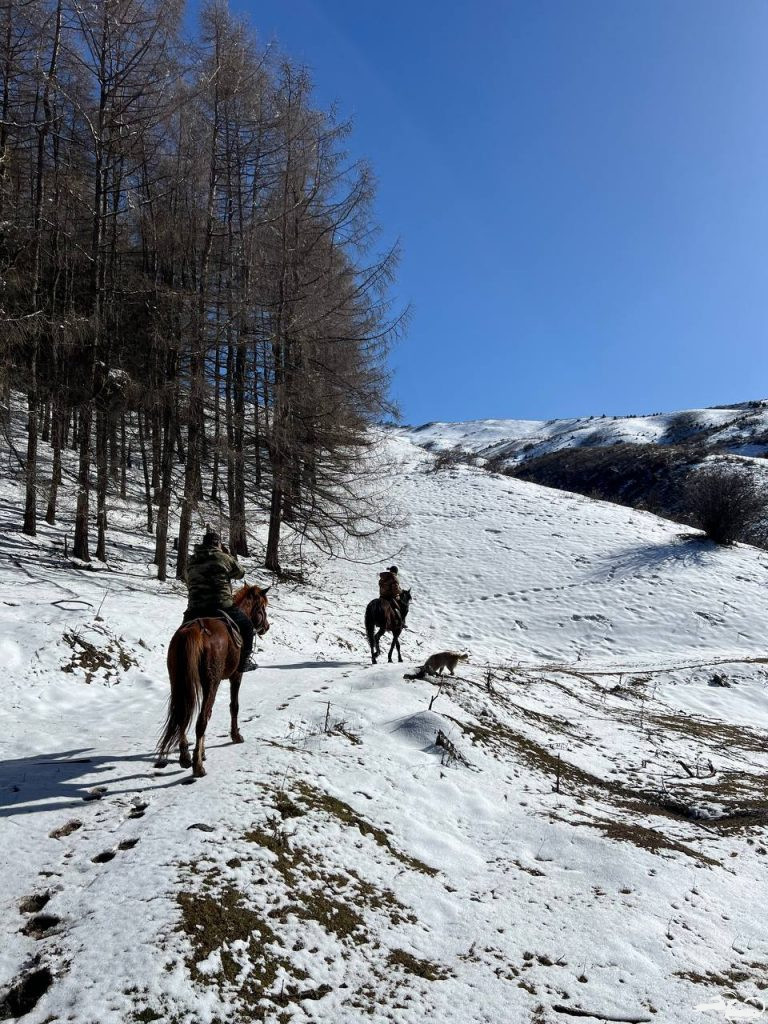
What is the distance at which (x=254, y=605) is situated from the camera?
23.7ft

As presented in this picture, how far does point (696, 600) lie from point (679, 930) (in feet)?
65.6

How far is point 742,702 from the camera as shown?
13273 millimetres

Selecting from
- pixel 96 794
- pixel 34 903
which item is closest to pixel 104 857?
pixel 34 903

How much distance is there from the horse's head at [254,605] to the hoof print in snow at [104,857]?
12.0 feet

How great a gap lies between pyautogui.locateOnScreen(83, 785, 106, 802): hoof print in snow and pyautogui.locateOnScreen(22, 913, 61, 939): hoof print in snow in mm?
1442

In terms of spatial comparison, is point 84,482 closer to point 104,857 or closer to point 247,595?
point 247,595

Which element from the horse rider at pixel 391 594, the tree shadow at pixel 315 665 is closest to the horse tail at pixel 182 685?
the tree shadow at pixel 315 665

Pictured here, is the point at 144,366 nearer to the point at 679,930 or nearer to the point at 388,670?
the point at 388,670

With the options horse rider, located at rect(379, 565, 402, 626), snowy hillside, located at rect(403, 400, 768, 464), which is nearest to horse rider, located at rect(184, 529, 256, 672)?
horse rider, located at rect(379, 565, 402, 626)

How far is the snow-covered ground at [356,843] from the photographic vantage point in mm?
2721

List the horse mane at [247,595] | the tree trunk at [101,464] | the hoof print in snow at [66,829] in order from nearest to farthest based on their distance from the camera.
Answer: the hoof print in snow at [66,829]
the horse mane at [247,595]
the tree trunk at [101,464]

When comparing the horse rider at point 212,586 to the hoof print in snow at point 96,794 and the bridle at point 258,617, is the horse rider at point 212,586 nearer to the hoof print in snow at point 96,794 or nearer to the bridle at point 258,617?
the bridle at point 258,617

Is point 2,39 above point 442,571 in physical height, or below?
above

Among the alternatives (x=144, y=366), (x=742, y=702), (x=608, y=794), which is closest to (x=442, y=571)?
(x=742, y=702)
